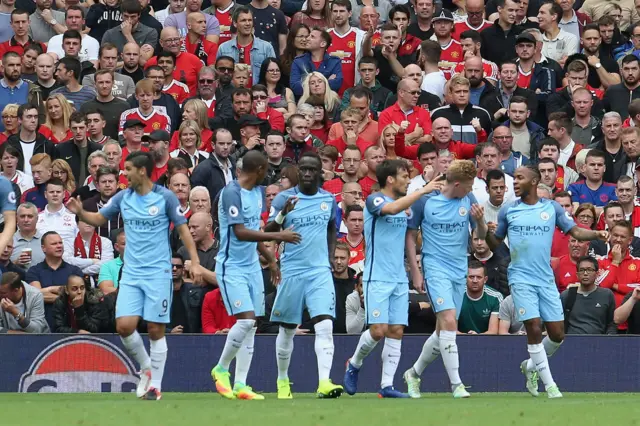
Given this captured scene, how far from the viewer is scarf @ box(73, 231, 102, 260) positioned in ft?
64.0

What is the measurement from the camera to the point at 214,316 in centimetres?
1817

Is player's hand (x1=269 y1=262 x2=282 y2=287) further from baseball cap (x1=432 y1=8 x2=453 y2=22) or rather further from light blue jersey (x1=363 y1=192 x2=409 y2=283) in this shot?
baseball cap (x1=432 y1=8 x2=453 y2=22)

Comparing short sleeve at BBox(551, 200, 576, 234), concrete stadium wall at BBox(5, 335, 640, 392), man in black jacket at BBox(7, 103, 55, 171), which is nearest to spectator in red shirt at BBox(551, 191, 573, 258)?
concrete stadium wall at BBox(5, 335, 640, 392)


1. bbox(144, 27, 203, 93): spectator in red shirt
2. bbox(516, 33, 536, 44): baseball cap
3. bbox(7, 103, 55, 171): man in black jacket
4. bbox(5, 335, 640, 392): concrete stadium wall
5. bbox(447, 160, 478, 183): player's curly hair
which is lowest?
bbox(5, 335, 640, 392): concrete stadium wall

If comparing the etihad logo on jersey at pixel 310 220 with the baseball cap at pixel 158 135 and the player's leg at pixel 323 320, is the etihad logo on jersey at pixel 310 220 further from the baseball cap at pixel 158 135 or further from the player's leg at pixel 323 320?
the baseball cap at pixel 158 135

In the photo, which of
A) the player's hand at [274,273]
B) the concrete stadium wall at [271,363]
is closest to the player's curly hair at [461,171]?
the player's hand at [274,273]

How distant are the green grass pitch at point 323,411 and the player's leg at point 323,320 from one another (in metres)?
0.24

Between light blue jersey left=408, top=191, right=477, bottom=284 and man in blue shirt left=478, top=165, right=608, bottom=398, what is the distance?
0.24 metres

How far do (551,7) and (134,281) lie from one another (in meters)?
11.8

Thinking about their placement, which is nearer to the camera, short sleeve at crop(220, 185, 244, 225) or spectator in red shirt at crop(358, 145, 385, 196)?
short sleeve at crop(220, 185, 244, 225)


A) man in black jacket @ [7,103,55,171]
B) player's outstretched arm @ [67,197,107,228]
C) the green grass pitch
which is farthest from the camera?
man in black jacket @ [7,103,55,171]

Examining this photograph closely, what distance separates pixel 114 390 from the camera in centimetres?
1778

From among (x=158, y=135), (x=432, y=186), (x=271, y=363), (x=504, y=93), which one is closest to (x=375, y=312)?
(x=432, y=186)

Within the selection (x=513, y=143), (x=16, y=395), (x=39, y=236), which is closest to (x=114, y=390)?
(x=16, y=395)
